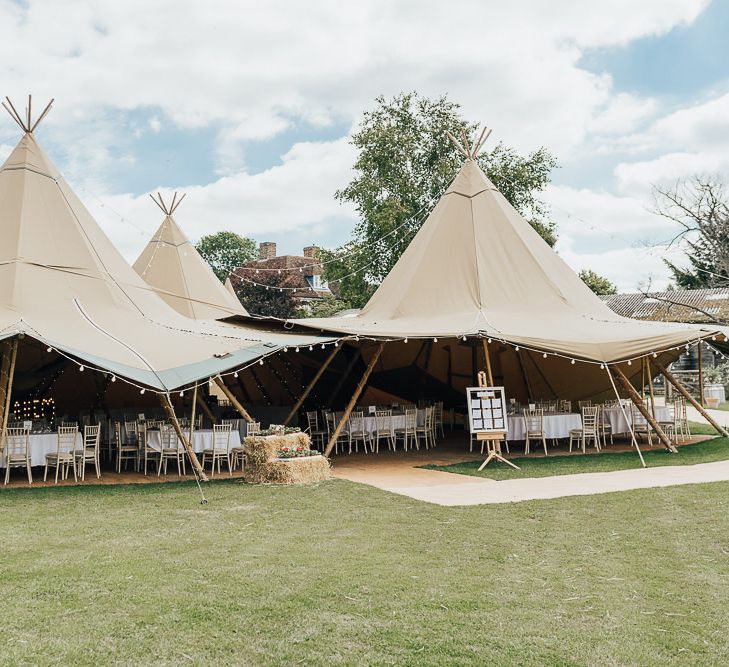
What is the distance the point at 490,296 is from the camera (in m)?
13.6

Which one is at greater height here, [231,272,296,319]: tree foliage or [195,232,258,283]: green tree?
[195,232,258,283]: green tree

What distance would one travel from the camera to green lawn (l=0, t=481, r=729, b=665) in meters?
4.04

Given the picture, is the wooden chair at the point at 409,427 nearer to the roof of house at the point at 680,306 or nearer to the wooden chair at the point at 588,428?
the wooden chair at the point at 588,428

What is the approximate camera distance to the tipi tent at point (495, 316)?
11805 millimetres

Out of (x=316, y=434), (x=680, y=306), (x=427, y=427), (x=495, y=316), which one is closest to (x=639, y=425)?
(x=495, y=316)

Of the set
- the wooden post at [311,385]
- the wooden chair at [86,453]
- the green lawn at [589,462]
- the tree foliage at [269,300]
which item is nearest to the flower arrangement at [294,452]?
the wooden post at [311,385]

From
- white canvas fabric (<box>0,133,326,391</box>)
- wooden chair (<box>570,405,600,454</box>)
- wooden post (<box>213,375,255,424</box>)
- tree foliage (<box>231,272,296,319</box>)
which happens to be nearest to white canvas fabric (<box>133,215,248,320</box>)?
white canvas fabric (<box>0,133,326,391</box>)

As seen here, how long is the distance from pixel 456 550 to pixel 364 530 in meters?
1.11

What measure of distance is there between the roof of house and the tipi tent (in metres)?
15.2

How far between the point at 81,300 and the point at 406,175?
1952 cm

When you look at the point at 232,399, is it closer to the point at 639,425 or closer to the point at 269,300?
the point at 639,425

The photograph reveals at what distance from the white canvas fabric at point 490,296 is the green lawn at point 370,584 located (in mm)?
3936

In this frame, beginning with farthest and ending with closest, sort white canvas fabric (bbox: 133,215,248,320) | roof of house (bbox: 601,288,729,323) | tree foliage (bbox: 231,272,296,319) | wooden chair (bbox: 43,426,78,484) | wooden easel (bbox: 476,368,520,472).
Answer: tree foliage (bbox: 231,272,296,319) < roof of house (bbox: 601,288,729,323) < white canvas fabric (bbox: 133,215,248,320) < wooden easel (bbox: 476,368,520,472) < wooden chair (bbox: 43,426,78,484)

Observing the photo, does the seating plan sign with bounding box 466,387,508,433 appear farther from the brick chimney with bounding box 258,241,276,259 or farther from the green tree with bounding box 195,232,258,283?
the green tree with bounding box 195,232,258,283
